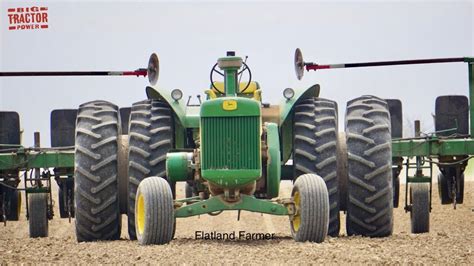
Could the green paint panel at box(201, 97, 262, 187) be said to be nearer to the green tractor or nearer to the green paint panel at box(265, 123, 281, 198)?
the green tractor

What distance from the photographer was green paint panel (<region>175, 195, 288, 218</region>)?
516 inches

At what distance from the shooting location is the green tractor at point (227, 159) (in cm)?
1292

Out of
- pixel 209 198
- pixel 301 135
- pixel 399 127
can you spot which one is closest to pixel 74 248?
pixel 209 198

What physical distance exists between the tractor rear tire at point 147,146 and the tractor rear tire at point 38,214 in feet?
14.9

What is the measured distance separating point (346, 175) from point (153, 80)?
2.61m

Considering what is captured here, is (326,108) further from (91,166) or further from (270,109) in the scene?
(91,166)

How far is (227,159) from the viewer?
1292 cm

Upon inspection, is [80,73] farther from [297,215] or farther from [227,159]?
[297,215]

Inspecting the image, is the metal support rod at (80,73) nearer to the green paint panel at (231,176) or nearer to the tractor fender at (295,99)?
the tractor fender at (295,99)

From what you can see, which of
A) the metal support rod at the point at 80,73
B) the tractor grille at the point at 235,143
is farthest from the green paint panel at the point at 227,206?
the metal support rod at the point at 80,73

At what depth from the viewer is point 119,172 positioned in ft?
48.0

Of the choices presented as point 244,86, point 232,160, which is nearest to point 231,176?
point 232,160

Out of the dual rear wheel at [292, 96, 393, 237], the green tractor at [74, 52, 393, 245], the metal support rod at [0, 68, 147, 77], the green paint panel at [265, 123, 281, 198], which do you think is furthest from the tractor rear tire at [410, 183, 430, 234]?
the green paint panel at [265, 123, 281, 198]

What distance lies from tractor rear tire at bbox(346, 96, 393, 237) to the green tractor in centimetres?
1
